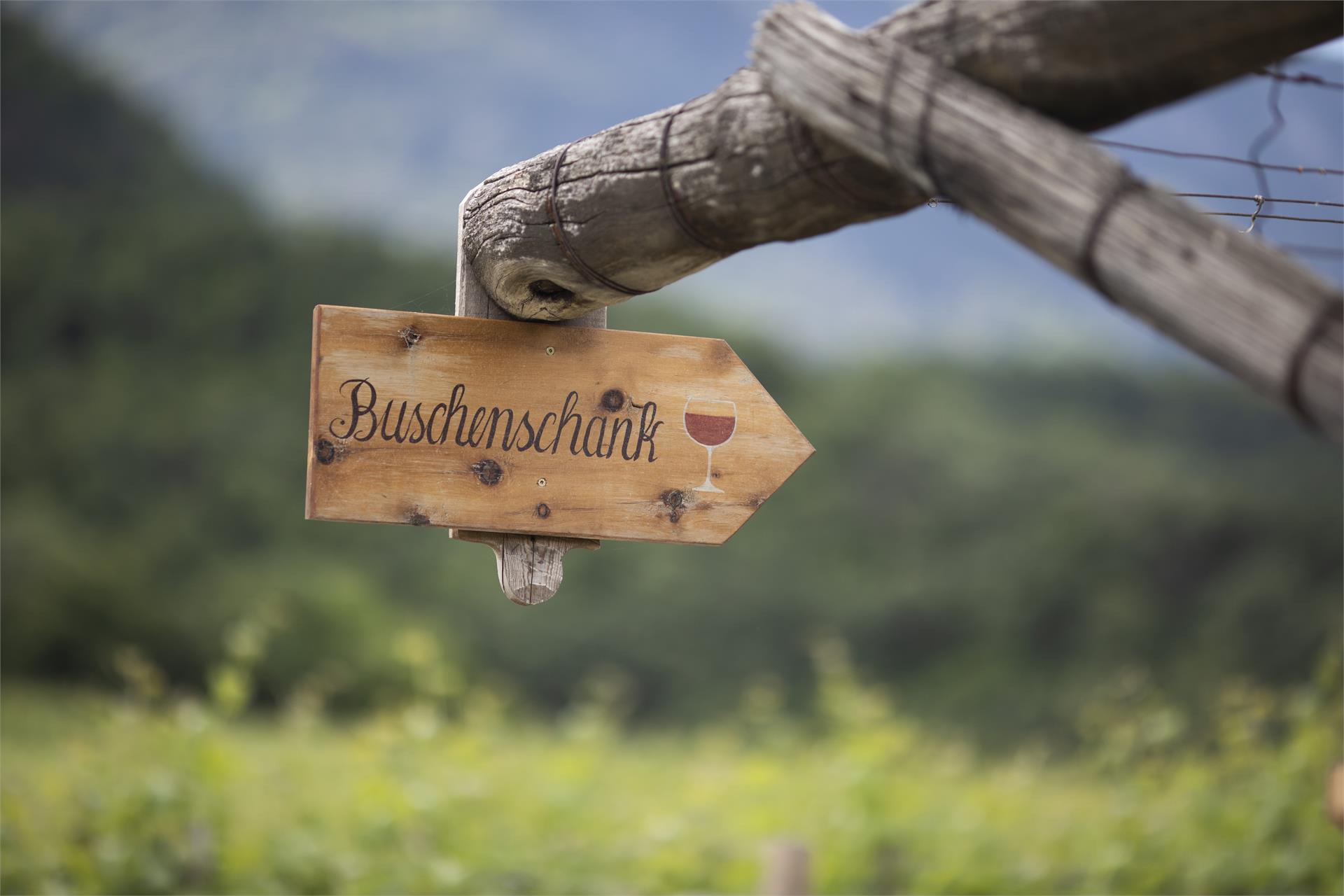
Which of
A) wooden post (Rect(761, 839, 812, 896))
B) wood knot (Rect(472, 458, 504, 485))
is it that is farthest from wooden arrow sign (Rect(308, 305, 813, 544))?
wooden post (Rect(761, 839, 812, 896))

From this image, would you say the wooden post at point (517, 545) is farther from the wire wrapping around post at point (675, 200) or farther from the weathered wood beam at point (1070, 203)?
the weathered wood beam at point (1070, 203)

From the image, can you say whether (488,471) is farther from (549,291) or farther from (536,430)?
(549,291)

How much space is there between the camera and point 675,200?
98 centimetres

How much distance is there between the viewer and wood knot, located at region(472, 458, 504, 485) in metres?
1.21

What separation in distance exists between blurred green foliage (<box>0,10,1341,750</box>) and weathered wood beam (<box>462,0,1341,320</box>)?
5.02 metres

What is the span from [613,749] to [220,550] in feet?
9.32

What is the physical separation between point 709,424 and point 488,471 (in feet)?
0.87

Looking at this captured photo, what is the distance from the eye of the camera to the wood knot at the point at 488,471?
1.21 m

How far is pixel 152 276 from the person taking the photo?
21.8 feet

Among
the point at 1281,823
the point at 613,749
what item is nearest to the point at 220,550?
the point at 613,749

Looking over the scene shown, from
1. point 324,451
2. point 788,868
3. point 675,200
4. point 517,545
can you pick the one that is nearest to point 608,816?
point 788,868

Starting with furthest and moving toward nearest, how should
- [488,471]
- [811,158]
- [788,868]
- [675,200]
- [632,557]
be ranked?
[632,557], [788,868], [488,471], [675,200], [811,158]

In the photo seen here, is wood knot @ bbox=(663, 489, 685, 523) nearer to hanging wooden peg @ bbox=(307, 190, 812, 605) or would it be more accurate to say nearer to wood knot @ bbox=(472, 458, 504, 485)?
hanging wooden peg @ bbox=(307, 190, 812, 605)

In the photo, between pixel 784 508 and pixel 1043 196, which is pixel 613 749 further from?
pixel 1043 196
